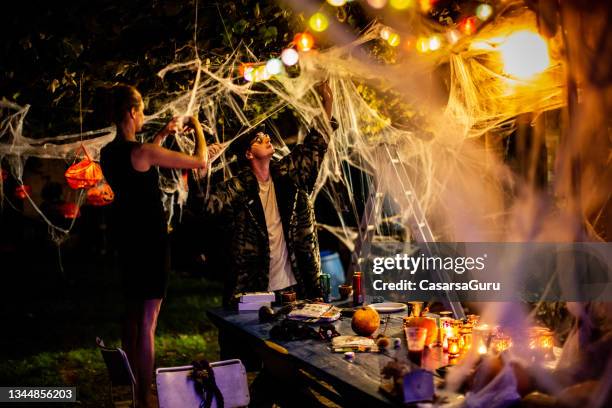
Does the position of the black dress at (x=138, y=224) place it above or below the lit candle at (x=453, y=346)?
above

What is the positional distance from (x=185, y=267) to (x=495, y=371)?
13119 mm

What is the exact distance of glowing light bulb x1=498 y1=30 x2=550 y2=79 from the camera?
3170 millimetres

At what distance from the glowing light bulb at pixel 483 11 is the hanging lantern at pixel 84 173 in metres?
4.19

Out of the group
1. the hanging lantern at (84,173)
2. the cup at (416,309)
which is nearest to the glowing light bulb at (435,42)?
the cup at (416,309)

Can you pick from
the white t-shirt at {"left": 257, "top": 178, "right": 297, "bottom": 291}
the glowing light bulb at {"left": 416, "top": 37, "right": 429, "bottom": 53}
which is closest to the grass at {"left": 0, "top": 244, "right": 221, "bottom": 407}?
the white t-shirt at {"left": 257, "top": 178, "right": 297, "bottom": 291}

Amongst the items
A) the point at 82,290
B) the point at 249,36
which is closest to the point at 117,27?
the point at 249,36

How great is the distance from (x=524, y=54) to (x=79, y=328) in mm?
7740

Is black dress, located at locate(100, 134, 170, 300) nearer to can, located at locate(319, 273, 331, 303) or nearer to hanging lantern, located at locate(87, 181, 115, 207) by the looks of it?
can, located at locate(319, 273, 331, 303)

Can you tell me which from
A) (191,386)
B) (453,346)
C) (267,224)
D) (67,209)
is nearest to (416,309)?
(453,346)

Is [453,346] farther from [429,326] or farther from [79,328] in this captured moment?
[79,328]

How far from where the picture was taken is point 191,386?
10.9 ft

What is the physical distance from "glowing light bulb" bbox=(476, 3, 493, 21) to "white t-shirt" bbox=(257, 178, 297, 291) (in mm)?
2207

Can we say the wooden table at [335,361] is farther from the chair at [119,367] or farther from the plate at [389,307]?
the chair at [119,367]

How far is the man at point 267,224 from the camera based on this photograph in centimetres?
500
